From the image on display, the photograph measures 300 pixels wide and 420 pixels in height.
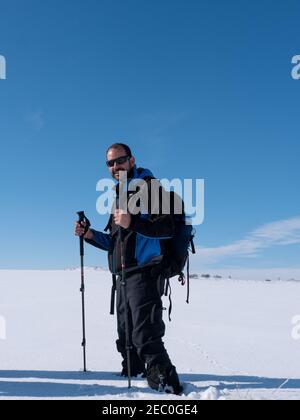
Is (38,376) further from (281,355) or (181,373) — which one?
(281,355)

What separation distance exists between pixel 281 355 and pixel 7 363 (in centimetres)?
405

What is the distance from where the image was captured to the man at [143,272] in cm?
400

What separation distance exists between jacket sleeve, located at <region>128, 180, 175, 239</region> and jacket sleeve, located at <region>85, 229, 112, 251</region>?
3.52ft

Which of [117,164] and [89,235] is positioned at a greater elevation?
[117,164]

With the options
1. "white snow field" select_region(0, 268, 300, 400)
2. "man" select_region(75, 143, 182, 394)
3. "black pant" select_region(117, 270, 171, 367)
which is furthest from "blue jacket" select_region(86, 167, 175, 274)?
"white snow field" select_region(0, 268, 300, 400)

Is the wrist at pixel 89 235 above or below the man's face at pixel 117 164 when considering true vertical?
below

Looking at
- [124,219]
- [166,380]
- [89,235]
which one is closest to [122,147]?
[124,219]

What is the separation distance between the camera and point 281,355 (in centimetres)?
679

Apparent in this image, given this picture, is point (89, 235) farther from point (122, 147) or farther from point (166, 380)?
point (166, 380)

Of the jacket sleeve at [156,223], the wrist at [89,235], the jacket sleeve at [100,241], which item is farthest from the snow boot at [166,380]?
the wrist at [89,235]

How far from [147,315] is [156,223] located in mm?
894

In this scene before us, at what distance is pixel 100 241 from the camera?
502 centimetres

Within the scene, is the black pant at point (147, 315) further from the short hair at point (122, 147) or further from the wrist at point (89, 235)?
the short hair at point (122, 147)
